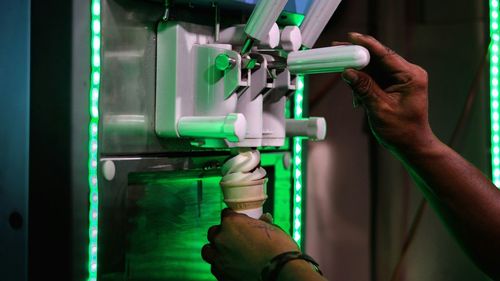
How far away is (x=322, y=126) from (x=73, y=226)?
385 mm

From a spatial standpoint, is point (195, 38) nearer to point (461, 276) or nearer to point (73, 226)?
point (73, 226)

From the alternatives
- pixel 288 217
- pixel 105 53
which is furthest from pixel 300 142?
pixel 105 53

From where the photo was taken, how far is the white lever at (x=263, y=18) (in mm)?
711

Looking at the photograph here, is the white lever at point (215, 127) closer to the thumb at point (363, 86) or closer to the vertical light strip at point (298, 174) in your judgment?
the thumb at point (363, 86)

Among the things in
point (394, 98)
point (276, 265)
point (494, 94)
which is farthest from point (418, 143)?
point (494, 94)

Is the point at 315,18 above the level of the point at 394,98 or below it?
above

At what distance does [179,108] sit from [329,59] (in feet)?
0.71

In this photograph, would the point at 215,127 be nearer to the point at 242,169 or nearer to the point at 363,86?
the point at 242,169

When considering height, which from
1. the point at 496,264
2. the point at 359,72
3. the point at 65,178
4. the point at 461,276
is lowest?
the point at 461,276

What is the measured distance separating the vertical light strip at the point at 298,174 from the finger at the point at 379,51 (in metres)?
0.26

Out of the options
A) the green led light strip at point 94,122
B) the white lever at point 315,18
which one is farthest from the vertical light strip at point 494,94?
the green led light strip at point 94,122

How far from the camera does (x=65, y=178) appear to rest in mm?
739

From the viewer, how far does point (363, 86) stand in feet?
2.72

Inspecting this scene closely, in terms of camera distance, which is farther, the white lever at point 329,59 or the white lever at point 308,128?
the white lever at point 308,128
